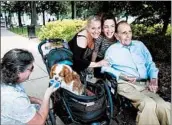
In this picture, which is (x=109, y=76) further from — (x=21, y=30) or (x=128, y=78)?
(x=21, y=30)

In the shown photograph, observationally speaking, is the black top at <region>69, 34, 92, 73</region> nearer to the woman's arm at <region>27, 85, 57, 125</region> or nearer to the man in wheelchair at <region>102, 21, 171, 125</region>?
the man in wheelchair at <region>102, 21, 171, 125</region>

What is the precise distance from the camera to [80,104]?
2.83 metres

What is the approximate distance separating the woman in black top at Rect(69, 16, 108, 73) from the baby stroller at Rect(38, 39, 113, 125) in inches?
3.2

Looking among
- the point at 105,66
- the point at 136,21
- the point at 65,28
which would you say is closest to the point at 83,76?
the point at 105,66

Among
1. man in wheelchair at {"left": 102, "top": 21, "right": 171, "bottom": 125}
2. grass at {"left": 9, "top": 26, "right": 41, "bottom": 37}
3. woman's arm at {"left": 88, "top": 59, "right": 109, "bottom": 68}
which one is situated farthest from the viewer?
grass at {"left": 9, "top": 26, "right": 41, "bottom": 37}

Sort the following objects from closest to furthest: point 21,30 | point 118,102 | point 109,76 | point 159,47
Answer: point 109,76 < point 118,102 < point 159,47 < point 21,30

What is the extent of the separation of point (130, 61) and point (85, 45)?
1.63ft

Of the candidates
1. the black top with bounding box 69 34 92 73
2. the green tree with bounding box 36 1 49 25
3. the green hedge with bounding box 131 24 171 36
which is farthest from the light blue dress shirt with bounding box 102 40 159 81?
the green hedge with bounding box 131 24 171 36

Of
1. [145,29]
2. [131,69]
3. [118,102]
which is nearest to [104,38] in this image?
[131,69]

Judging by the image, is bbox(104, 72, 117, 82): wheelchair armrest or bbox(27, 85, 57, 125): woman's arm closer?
bbox(27, 85, 57, 125): woman's arm

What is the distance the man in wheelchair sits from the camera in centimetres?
312

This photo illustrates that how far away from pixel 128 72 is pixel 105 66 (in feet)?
0.85

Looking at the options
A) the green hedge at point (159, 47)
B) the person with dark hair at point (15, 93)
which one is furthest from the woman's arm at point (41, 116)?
the green hedge at point (159, 47)

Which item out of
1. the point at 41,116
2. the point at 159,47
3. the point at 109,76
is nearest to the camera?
the point at 41,116
